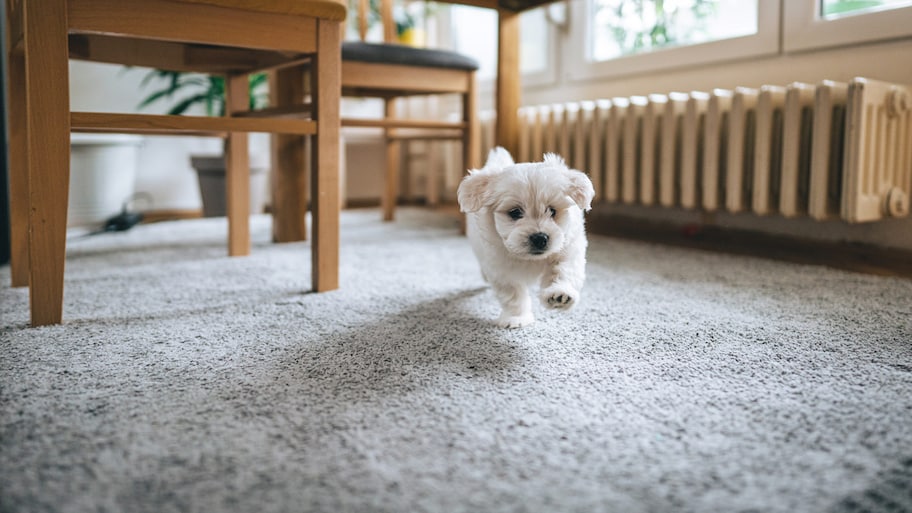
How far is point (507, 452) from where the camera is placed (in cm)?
65

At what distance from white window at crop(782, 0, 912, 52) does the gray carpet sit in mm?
804

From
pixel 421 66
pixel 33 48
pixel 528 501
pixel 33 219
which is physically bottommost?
pixel 528 501

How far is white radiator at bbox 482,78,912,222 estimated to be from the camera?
170 cm

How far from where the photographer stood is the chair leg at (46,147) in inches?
42.4

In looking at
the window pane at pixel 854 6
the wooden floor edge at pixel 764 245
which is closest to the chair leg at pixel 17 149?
the wooden floor edge at pixel 764 245

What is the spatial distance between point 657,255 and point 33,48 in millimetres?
1624

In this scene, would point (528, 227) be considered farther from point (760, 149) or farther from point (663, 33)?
point (663, 33)

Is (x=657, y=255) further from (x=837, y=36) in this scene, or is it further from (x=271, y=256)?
(x=271, y=256)

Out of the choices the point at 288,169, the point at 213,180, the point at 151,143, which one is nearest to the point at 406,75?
the point at 288,169

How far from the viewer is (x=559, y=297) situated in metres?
1.07

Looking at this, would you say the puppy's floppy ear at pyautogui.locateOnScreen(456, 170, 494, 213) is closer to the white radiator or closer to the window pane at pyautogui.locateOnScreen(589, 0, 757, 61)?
the white radiator

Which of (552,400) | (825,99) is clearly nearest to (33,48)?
(552,400)

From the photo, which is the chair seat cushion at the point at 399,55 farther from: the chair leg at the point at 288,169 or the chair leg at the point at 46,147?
the chair leg at the point at 46,147

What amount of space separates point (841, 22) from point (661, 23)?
72cm
